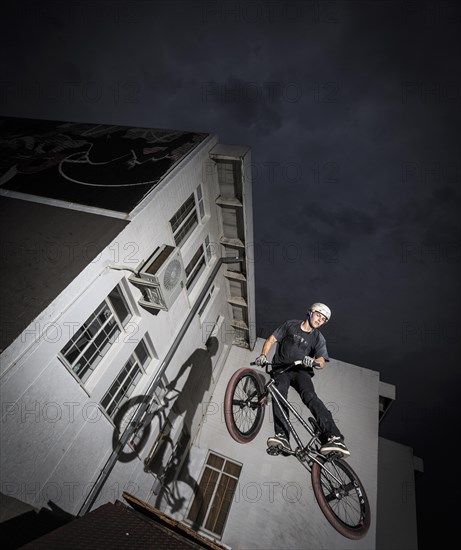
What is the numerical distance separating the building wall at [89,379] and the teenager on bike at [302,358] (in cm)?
385

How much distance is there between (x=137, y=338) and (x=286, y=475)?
9586 mm

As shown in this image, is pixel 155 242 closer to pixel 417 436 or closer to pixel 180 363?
pixel 180 363

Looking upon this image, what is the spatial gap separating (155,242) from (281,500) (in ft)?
38.8

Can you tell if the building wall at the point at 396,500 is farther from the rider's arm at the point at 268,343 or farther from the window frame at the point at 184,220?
the window frame at the point at 184,220

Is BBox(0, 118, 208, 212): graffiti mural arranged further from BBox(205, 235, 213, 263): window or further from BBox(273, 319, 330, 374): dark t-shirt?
BBox(273, 319, 330, 374): dark t-shirt

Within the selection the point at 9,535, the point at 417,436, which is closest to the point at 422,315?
the point at 417,436

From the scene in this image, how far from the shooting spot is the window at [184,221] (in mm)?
8492

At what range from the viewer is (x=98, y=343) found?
675cm

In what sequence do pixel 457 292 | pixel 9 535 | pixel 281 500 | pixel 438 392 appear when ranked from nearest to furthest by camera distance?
1. pixel 9 535
2. pixel 281 500
3. pixel 457 292
4. pixel 438 392

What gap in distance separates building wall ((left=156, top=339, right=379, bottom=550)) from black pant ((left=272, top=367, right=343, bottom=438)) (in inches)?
197

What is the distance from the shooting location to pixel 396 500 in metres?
14.3

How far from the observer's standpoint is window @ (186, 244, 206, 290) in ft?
33.7

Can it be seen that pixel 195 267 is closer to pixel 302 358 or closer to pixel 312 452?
pixel 302 358

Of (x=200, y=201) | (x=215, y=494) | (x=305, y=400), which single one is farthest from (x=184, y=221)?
(x=215, y=494)
